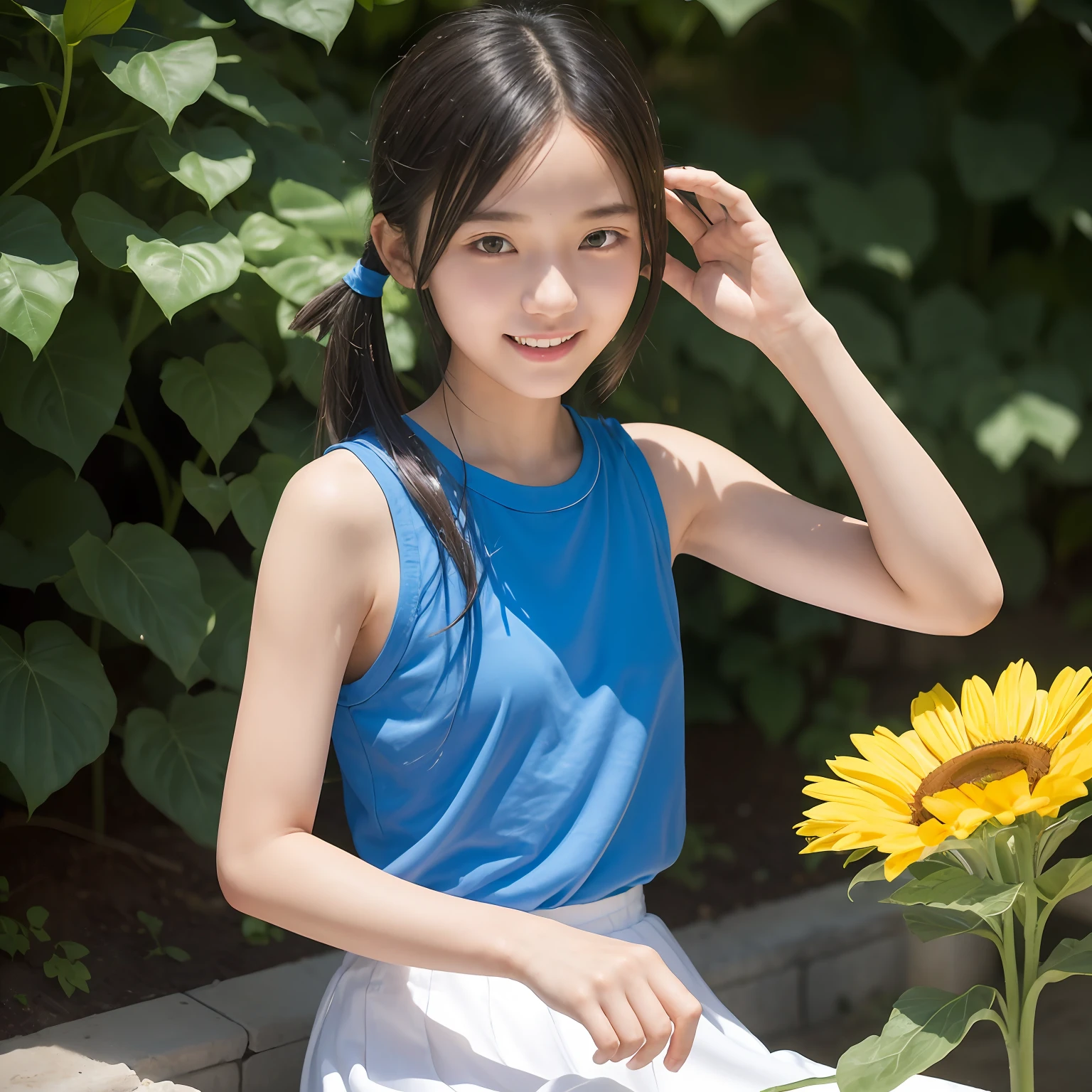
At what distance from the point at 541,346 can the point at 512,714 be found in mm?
335

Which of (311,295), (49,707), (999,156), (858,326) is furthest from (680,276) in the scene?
(999,156)

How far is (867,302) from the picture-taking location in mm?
2453

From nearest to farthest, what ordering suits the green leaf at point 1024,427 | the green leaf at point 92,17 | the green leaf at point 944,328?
the green leaf at point 92,17 → the green leaf at point 1024,427 → the green leaf at point 944,328

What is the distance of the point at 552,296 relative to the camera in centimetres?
112

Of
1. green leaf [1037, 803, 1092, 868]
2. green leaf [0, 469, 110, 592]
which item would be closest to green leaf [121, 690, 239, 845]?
green leaf [0, 469, 110, 592]

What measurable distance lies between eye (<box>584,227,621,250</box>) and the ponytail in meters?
0.24

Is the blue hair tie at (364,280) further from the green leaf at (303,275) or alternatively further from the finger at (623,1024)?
the finger at (623,1024)

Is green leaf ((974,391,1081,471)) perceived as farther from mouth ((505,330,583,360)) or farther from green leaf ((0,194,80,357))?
green leaf ((0,194,80,357))

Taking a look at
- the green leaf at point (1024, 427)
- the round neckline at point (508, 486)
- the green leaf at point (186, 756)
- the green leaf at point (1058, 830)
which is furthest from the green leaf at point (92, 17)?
the green leaf at point (1024, 427)

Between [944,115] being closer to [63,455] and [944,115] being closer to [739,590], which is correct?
[739,590]

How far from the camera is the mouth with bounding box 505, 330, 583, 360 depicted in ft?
3.84

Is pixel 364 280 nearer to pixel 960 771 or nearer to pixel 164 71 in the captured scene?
pixel 164 71

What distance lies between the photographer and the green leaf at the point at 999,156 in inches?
94.3

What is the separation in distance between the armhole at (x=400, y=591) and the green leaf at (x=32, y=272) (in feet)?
1.52
